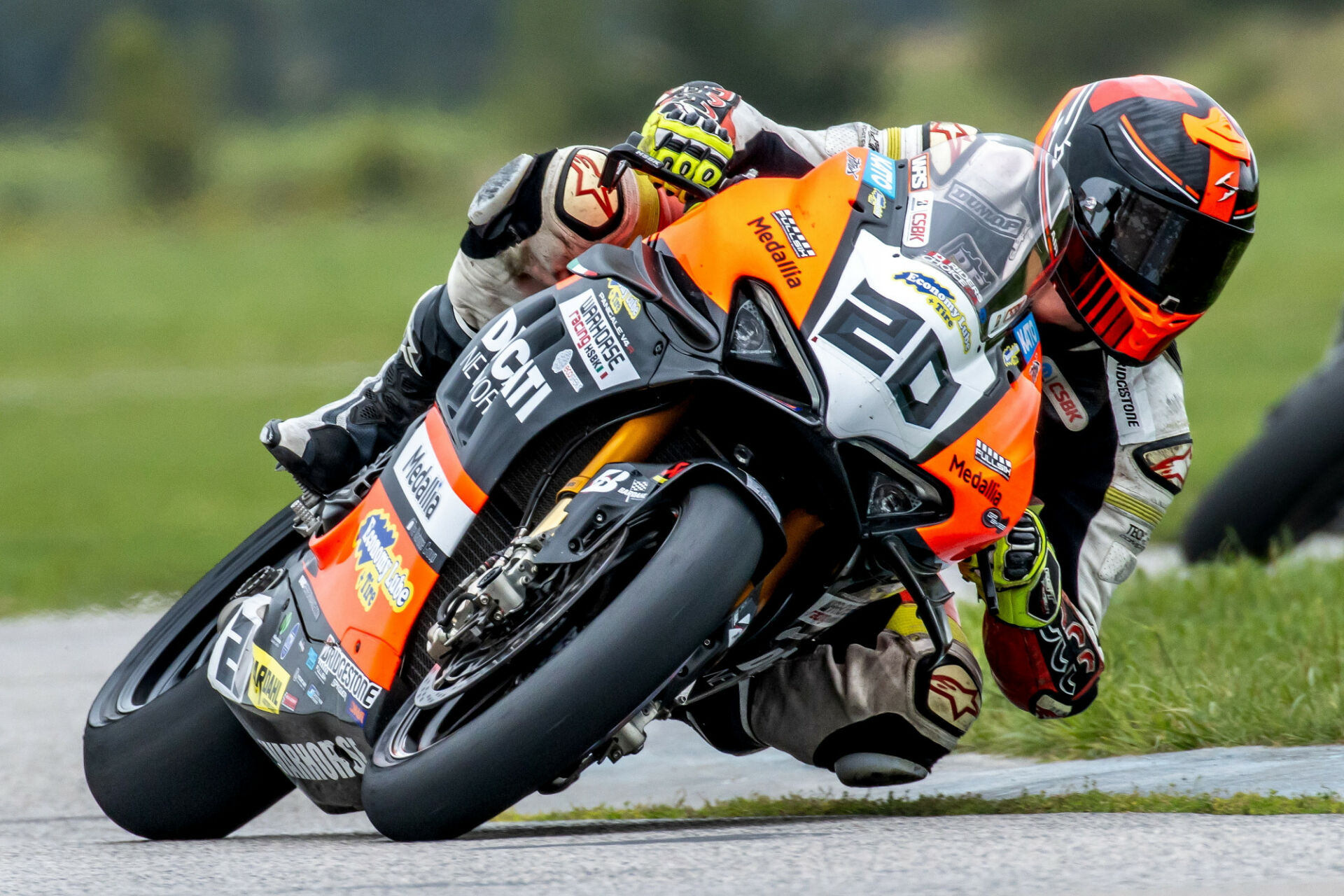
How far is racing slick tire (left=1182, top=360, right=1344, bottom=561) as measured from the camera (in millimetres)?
6566

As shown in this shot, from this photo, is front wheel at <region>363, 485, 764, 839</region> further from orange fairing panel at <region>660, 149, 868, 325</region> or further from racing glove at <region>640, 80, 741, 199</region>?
racing glove at <region>640, 80, 741, 199</region>

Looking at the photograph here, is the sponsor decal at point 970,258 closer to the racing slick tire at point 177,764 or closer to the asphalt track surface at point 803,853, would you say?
the asphalt track surface at point 803,853

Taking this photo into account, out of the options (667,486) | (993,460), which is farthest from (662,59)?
(667,486)

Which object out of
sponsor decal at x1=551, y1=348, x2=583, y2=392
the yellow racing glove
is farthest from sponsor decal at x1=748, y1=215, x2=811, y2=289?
the yellow racing glove

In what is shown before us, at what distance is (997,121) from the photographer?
1128 inches

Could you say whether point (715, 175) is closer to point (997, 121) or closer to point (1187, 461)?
point (1187, 461)

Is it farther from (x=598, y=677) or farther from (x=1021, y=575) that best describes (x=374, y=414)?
(x=1021, y=575)

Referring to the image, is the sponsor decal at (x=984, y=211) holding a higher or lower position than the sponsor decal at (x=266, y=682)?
higher

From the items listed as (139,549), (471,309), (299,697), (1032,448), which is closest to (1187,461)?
(1032,448)

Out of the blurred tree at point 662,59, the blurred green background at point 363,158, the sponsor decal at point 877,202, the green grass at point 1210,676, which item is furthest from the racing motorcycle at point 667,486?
the blurred tree at point 662,59

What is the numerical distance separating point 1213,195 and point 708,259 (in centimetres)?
114

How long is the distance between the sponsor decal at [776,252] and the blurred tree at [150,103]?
23.3 meters

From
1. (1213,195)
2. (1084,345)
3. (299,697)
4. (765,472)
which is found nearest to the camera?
(765,472)

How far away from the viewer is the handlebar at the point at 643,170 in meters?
3.11
